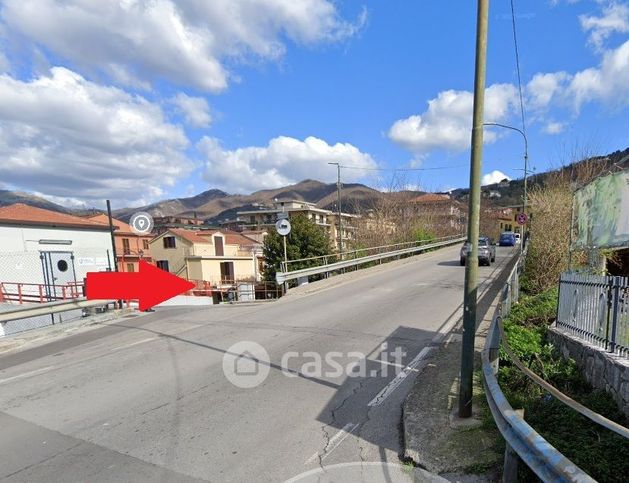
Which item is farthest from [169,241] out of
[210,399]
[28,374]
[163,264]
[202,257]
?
[210,399]

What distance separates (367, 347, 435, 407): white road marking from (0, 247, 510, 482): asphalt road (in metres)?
0.02

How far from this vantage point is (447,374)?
5574mm

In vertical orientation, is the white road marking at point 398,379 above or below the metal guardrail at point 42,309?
below

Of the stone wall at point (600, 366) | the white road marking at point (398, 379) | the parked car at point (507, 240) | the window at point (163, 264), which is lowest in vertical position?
the window at point (163, 264)

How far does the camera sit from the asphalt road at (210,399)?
3645 mm

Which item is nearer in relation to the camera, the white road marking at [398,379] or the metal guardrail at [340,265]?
the white road marking at [398,379]

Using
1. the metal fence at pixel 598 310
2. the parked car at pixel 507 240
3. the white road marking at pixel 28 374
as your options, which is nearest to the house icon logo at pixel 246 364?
the white road marking at pixel 28 374

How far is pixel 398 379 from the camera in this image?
5.56 metres

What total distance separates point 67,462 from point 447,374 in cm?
483

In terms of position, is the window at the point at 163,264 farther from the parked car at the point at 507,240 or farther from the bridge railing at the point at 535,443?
the bridge railing at the point at 535,443

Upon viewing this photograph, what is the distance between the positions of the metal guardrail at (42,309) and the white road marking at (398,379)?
9.28 metres

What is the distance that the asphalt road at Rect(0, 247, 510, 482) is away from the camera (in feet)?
12.0

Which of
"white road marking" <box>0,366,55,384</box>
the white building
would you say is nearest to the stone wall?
"white road marking" <box>0,366,55,384</box>

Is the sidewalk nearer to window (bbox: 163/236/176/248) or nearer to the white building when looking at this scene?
the white building
